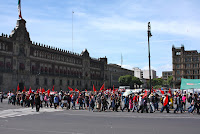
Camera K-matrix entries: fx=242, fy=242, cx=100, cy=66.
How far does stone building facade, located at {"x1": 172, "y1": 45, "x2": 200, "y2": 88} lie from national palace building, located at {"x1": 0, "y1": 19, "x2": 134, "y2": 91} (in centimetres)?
3314

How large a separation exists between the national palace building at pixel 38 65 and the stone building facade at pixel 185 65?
33139 mm

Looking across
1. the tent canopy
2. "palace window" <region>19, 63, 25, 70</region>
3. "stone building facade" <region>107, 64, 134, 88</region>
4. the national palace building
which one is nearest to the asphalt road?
the tent canopy

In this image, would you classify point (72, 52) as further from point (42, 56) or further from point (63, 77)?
point (42, 56)

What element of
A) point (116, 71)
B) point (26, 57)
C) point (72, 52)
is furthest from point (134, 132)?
point (116, 71)

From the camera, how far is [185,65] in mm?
100000

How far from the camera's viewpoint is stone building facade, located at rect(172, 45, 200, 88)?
98.8 metres

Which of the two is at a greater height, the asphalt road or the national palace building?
the national palace building

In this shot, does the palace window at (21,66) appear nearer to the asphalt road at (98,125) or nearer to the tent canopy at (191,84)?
the tent canopy at (191,84)

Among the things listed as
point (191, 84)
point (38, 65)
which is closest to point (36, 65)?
point (38, 65)

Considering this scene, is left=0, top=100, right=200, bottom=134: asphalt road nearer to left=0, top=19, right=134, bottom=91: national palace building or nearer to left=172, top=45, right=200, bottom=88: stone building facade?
left=0, top=19, right=134, bottom=91: national palace building

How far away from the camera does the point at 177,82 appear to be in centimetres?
9906

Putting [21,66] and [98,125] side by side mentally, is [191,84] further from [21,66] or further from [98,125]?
[21,66]

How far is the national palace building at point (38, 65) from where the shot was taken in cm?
5391

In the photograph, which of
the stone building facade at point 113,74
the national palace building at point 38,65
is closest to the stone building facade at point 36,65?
the national palace building at point 38,65
